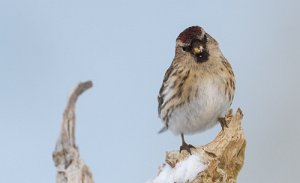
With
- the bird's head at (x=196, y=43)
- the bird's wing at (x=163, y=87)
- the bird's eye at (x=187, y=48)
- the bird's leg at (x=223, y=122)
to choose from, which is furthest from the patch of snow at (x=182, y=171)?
the bird's wing at (x=163, y=87)

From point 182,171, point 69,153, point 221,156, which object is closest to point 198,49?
point 221,156

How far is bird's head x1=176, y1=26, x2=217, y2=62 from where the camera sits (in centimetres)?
318

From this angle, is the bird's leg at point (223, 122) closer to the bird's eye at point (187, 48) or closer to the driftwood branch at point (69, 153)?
the bird's eye at point (187, 48)

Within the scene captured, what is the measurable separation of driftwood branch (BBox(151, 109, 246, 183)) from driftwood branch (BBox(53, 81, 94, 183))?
0.52 metres

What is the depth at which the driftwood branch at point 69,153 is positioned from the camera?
1.29m

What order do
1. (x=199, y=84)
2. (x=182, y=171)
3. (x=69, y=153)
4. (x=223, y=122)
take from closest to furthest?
(x=69, y=153) → (x=182, y=171) → (x=223, y=122) → (x=199, y=84)

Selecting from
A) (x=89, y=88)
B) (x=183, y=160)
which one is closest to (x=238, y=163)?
(x=183, y=160)

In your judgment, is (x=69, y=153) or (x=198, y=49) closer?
(x=69, y=153)

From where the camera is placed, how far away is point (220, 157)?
6.84ft

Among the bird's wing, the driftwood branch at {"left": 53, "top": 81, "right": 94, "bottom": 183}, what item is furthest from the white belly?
the driftwood branch at {"left": 53, "top": 81, "right": 94, "bottom": 183}

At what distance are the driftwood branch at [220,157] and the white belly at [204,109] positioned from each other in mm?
998

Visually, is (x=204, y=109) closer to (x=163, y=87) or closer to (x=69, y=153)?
(x=163, y=87)

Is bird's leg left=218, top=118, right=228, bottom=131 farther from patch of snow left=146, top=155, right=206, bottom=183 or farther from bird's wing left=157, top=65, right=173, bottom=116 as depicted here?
patch of snow left=146, top=155, right=206, bottom=183

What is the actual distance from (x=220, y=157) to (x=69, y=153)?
2.96 feet
